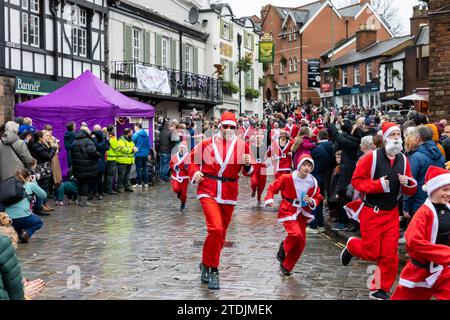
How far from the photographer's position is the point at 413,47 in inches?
1677

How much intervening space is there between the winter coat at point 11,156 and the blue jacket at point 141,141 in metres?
6.18

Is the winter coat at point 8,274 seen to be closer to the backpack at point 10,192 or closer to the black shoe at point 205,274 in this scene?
the black shoe at point 205,274

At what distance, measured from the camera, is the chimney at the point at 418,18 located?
149 ft

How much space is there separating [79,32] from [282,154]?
12.6 m

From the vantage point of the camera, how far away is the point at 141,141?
18.5m

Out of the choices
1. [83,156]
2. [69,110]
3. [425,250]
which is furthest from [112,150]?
[425,250]

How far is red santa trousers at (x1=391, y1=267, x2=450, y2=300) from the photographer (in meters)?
5.16

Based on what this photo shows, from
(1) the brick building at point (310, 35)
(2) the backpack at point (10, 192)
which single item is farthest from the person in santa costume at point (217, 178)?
(1) the brick building at point (310, 35)

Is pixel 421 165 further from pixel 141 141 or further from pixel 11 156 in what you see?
pixel 141 141

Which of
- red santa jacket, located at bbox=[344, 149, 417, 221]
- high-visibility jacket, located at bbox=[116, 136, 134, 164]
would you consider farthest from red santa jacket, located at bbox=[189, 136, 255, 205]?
high-visibility jacket, located at bbox=[116, 136, 134, 164]

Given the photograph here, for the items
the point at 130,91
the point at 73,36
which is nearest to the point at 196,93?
the point at 130,91
